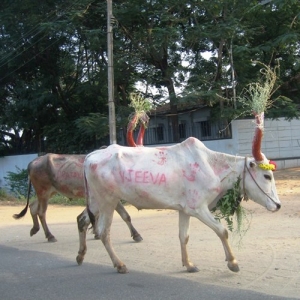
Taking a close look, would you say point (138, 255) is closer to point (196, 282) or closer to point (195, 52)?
point (196, 282)

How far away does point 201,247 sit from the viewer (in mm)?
7855

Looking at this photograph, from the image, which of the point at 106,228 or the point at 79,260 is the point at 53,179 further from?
the point at 106,228

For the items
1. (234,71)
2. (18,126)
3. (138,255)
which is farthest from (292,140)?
(138,255)

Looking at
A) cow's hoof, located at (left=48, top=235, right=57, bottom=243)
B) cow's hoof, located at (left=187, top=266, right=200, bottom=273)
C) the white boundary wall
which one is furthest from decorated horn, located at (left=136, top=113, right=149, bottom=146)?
the white boundary wall

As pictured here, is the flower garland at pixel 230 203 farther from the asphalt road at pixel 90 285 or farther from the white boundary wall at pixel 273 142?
the white boundary wall at pixel 273 142

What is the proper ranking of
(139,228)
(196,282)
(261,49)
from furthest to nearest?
(261,49) < (139,228) < (196,282)

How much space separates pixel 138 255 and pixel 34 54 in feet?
64.4

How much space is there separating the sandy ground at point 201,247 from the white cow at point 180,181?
0.38m

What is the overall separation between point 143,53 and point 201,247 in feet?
49.0

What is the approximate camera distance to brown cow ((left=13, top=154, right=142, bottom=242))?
30.6ft

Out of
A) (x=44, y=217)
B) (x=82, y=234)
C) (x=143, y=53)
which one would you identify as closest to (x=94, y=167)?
(x=82, y=234)

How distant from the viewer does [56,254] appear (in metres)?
8.02

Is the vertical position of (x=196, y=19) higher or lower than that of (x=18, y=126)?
higher

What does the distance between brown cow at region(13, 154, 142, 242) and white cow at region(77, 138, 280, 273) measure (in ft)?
8.88
